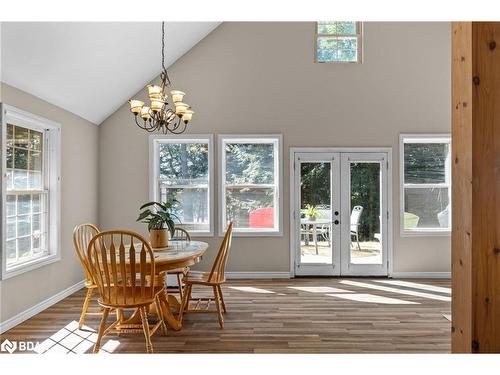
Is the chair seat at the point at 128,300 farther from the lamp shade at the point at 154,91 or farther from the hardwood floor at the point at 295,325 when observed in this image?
the lamp shade at the point at 154,91

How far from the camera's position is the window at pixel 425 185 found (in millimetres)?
5383

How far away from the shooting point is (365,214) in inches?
212

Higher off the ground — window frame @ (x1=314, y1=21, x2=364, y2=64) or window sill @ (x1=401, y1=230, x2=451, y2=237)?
window frame @ (x1=314, y1=21, x2=364, y2=64)

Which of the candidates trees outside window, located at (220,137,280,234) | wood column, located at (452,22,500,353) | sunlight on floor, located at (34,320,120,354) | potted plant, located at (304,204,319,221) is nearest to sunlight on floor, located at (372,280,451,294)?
potted plant, located at (304,204,319,221)

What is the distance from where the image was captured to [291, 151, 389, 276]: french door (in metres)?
5.34

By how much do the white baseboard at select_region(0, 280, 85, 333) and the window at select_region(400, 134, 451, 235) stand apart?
491 cm

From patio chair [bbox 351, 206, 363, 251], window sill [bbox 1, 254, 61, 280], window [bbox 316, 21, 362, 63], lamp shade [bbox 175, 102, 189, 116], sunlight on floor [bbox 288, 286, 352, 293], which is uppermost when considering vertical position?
window [bbox 316, 21, 362, 63]

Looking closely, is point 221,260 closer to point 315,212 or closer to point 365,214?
point 315,212

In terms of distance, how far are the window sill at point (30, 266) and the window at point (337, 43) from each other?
4.65 metres

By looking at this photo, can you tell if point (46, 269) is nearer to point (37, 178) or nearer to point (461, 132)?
point (37, 178)

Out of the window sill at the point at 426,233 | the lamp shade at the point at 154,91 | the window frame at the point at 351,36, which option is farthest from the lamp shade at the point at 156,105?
the window sill at the point at 426,233

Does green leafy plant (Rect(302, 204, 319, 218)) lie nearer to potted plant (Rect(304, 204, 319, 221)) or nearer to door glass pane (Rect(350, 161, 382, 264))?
potted plant (Rect(304, 204, 319, 221))
